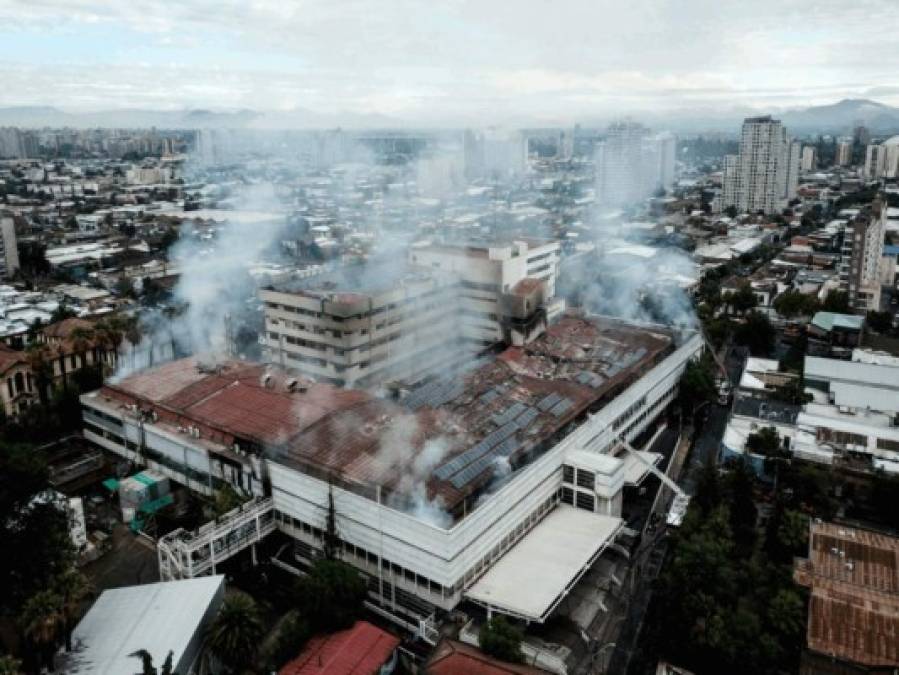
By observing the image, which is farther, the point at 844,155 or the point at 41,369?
the point at 844,155

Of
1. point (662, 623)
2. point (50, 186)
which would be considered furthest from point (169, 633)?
point (50, 186)

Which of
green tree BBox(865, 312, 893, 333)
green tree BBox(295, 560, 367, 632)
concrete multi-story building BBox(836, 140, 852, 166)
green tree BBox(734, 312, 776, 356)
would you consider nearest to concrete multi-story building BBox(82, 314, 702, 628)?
green tree BBox(295, 560, 367, 632)

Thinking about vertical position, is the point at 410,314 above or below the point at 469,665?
above

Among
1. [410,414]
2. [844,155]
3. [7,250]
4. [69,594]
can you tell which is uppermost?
[844,155]

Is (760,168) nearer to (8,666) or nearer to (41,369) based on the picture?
(41,369)

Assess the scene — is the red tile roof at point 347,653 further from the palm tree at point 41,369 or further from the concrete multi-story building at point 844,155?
the concrete multi-story building at point 844,155

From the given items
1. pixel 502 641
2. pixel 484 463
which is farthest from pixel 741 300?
pixel 502 641

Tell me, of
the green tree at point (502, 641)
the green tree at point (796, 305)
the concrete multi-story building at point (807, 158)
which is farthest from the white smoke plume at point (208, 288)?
the concrete multi-story building at point (807, 158)
